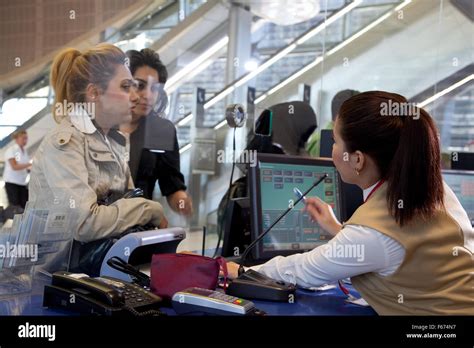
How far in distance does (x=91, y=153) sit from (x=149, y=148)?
4.22ft

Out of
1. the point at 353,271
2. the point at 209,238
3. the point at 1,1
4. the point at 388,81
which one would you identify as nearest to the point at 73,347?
the point at 353,271

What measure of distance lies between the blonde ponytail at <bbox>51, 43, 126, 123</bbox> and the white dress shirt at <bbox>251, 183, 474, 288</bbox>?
1233 millimetres

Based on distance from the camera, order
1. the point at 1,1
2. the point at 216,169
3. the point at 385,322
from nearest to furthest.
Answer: the point at 385,322 < the point at 1,1 < the point at 216,169

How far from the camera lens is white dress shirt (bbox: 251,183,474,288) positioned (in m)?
1.39

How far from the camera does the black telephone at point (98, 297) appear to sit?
1.28 metres

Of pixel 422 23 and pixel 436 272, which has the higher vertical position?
pixel 422 23

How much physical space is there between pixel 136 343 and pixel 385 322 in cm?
61

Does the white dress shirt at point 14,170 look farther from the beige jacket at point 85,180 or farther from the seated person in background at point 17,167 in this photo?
the beige jacket at point 85,180

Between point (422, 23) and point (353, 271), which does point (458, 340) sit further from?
point (422, 23)

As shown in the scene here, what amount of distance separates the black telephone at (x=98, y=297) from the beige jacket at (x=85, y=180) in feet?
1.22

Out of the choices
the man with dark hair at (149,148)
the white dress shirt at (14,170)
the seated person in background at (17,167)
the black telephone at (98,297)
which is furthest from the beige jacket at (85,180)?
the white dress shirt at (14,170)

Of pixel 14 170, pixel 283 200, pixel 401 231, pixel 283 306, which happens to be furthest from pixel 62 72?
pixel 14 170

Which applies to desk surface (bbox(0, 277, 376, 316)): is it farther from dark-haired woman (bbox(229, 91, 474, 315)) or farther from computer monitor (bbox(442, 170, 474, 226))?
computer monitor (bbox(442, 170, 474, 226))

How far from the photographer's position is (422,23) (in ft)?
19.6
